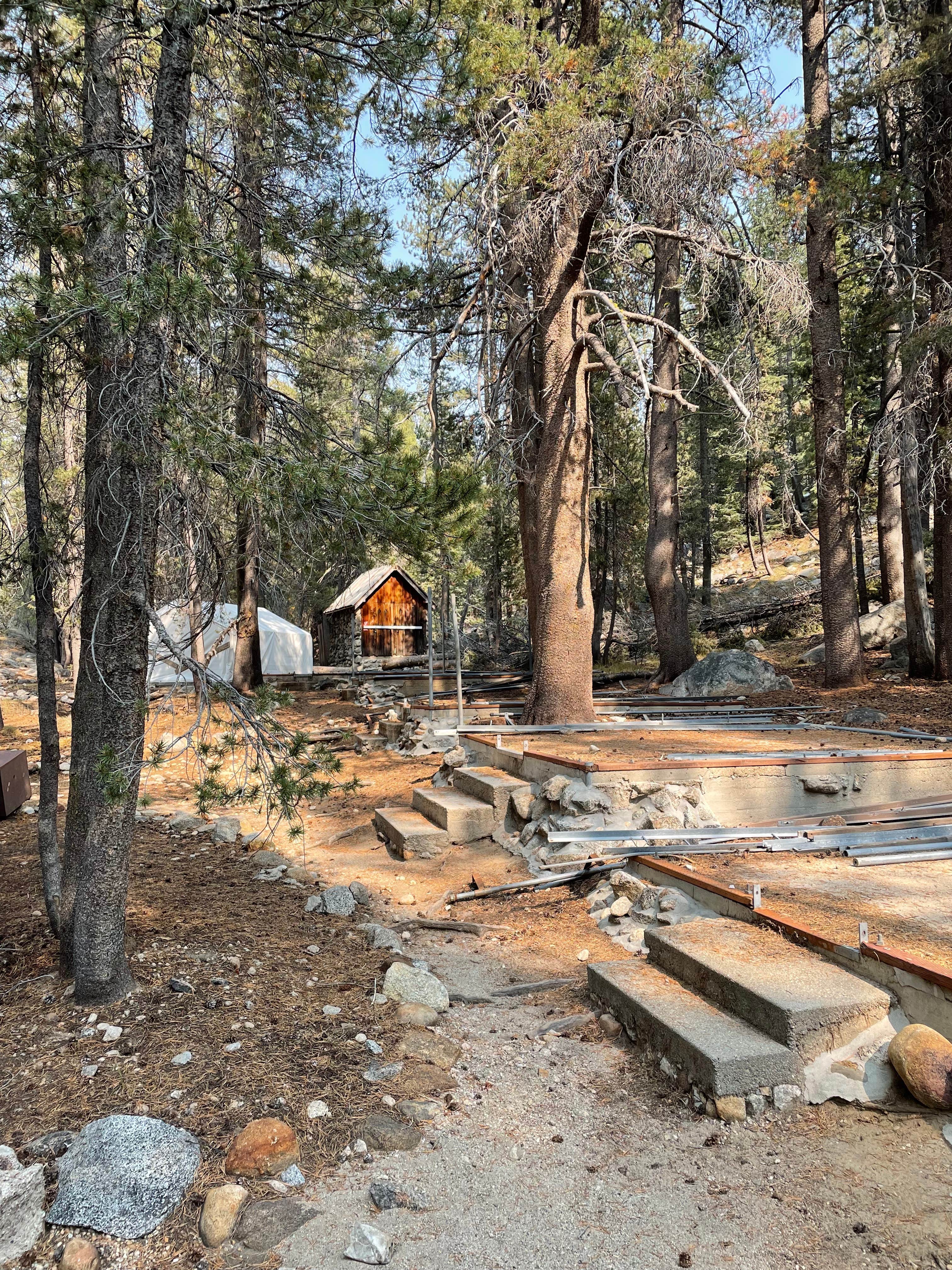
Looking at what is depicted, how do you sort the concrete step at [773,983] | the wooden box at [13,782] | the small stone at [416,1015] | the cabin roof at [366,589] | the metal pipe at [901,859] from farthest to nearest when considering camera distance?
the cabin roof at [366,589] → the wooden box at [13,782] → the metal pipe at [901,859] → the small stone at [416,1015] → the concrete step at [773,983]

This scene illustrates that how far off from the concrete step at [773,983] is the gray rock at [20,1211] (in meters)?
2.68

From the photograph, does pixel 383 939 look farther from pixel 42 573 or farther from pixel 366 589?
pixel 366 589

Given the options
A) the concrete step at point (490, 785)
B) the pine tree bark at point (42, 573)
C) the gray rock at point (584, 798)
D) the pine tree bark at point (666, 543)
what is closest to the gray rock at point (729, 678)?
the pine tree bark at point (666, 543)

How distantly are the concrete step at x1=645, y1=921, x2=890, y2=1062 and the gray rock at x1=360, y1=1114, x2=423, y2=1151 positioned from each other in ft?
4.84

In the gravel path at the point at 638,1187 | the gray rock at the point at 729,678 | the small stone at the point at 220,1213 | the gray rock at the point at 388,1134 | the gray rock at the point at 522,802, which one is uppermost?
the gray rock at the point at 729,678

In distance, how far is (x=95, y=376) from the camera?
13.2 ft

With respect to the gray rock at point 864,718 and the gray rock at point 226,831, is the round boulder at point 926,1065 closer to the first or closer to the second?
the gray rock at point 226,831

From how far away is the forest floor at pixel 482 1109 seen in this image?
2543mm

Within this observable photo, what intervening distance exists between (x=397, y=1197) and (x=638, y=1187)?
838 mm

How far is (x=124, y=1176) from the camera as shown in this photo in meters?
2.62

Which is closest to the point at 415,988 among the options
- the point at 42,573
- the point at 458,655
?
the point at 42,573

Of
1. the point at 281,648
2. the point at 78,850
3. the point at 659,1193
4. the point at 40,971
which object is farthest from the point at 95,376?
the point at 281,648

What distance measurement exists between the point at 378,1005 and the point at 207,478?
2736 millimetres

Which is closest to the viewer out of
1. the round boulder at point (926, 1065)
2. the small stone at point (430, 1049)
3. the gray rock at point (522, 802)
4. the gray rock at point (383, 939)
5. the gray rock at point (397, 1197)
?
the gray rock at point (397, 1197)
